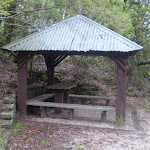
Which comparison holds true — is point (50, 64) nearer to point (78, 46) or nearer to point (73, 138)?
point (78, 46)

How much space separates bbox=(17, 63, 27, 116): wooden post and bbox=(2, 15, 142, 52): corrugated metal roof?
0.81 metres

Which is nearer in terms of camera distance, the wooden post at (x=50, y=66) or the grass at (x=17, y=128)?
the grass at (x=17, y=128)

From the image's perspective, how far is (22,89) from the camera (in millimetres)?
6918

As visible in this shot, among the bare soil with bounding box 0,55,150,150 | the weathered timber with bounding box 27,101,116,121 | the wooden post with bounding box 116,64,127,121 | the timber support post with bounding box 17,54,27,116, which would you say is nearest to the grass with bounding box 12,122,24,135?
the bare soil with bounding box 0,55,150,150

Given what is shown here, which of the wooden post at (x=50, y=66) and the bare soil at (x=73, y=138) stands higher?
the wooden post at (x=50, y=66)

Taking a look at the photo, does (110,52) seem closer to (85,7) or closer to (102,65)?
(85,7)

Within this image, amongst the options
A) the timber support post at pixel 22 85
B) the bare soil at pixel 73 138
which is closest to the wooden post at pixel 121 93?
the bare soil at pixel 73 138

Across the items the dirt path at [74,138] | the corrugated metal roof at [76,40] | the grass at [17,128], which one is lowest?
the dirt path at [74,138]

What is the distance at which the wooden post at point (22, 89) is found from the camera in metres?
6.90

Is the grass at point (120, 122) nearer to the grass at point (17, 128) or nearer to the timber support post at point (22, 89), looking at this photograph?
the grass at point (17, 128)

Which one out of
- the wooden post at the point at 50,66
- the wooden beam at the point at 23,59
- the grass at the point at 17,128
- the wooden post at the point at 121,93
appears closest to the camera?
the grass at the point at 17,128

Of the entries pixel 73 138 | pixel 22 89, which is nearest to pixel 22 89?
pixel 22 89

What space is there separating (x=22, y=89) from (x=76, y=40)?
2.65m

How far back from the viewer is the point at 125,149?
465 centimetres
